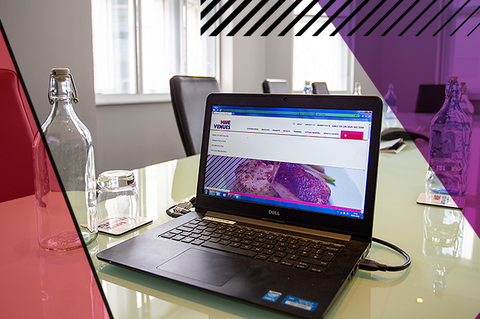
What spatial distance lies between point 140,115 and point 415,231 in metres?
3.11

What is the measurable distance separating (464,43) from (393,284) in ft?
21.4

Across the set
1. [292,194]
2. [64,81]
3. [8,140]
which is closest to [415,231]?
[292,194]

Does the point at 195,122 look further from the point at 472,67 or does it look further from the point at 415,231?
the point at 472,67

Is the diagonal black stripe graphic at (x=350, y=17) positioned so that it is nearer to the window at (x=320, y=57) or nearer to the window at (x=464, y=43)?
the window at (x=320, y=57)

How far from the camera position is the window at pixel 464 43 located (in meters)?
5.79

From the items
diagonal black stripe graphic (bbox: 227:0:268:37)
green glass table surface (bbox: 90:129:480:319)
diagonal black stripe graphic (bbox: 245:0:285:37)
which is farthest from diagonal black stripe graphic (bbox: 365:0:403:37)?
green glass table surface (bbox: 90:129:480:319)

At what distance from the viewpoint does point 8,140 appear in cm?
109

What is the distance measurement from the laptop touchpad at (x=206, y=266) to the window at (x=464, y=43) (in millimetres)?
6256

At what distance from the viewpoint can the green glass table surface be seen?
48 cm

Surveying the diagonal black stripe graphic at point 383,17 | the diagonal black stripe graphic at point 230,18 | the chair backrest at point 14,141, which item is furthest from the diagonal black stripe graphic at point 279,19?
the chair backrest at point 14,141

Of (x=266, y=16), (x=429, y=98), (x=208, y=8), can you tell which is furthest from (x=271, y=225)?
(x=266, y=16)

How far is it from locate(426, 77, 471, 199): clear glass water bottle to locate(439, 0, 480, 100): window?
5559 millimetres

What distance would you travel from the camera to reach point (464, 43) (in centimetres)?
586
